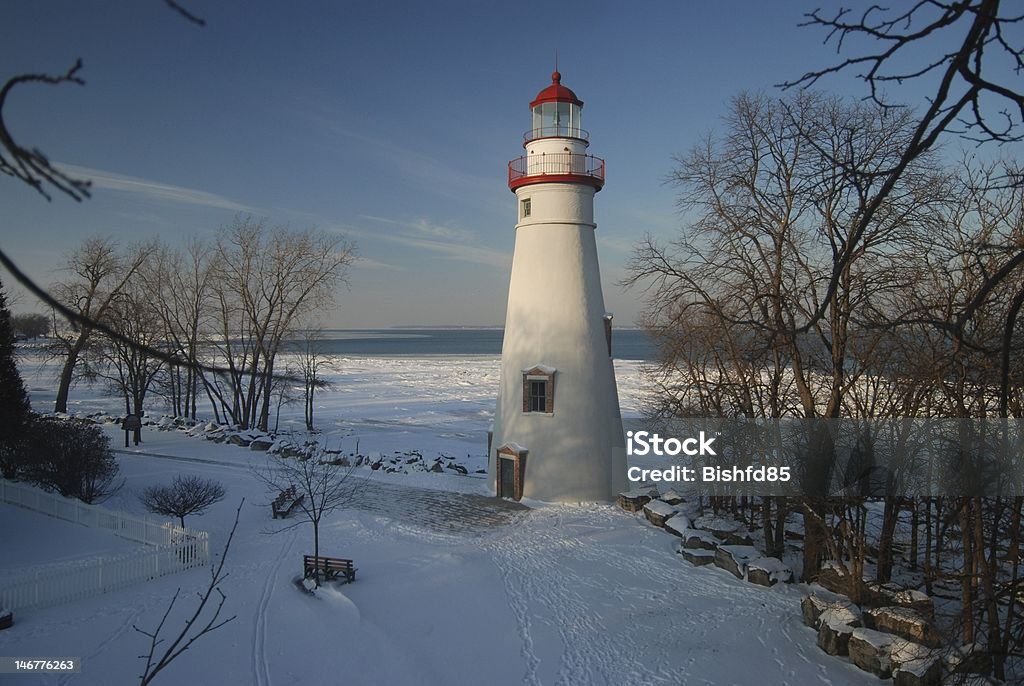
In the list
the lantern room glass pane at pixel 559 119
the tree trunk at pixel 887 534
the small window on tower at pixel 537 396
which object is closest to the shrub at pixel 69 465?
the small window on tower at pixel 537 396

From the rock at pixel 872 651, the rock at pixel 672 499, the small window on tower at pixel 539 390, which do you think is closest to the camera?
the rock at pixel 872 651

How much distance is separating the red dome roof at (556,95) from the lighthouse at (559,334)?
0.03 metres

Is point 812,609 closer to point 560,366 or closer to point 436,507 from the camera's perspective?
point 560,366

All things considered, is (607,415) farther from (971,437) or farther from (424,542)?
(971,437)

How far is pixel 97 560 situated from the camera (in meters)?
10.7

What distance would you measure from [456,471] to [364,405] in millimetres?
22754

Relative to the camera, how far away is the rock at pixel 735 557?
40.7 feet

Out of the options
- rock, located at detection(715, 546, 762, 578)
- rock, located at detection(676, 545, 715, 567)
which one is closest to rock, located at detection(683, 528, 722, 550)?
rock, located at detection(676, 545, 715, 567)

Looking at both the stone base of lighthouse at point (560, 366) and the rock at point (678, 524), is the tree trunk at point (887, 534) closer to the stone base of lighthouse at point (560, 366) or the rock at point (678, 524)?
the rock at point (678, 524)

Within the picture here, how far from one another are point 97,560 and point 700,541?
1202 cm

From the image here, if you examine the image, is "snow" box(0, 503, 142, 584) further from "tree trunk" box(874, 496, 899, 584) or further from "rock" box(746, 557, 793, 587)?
"tree trunk" box(874, 496, 899, 584)

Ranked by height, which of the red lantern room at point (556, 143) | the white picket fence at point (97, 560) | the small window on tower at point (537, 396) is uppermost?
the red lantern room at point (556, 143)

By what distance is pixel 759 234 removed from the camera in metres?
11.4

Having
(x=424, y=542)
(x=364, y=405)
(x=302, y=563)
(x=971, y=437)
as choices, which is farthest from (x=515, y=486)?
(x=364, y=405)
